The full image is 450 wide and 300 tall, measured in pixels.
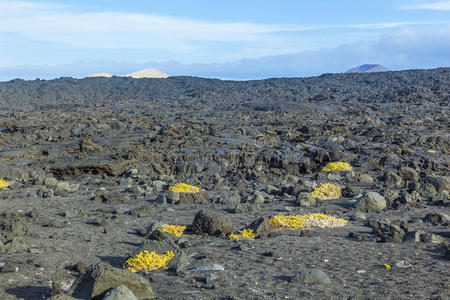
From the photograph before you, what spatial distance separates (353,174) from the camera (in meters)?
14.9

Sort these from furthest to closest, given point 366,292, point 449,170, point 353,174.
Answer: point 449,170 → point 353,174 → point 366,292

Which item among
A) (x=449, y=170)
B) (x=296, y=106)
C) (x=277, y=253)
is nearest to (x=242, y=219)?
(x=277, y=253)

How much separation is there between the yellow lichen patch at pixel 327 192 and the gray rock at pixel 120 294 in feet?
24.4

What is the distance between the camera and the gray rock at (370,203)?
34.6 ft

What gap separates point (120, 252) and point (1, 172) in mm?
10135

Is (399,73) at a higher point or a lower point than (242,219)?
higher

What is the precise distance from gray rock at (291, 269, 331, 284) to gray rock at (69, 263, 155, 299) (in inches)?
64.5

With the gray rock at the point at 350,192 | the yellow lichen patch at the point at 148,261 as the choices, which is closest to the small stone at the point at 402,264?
the yellow lichen patch at the point at 148,261

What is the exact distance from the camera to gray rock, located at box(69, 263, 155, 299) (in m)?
5.35

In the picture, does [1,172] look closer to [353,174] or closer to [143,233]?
[143,233]

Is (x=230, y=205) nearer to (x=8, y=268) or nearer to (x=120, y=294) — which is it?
(x=8, y=268)

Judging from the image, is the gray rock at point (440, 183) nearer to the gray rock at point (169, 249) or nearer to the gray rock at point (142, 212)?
the gray rock at point (142, 212)

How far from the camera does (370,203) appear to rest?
10570mm

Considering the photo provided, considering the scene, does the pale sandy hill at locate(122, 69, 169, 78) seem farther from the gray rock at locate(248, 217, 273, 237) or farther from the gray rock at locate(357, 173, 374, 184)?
the gray rock at locate(248, 217, 273, 237)
